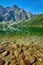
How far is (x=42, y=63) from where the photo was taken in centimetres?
2230

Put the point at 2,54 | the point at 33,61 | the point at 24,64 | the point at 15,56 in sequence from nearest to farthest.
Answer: the point at 24,64
the point at 33,61
the point at 15,56
the point at 2,54

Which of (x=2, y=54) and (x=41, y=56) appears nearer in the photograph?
(x=41, y=56)

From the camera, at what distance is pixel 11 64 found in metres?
22.7

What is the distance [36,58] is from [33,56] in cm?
64

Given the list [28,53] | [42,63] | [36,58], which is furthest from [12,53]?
[42,63]

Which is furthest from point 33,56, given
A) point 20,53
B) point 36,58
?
point 20,53

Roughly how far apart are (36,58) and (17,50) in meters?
4.80

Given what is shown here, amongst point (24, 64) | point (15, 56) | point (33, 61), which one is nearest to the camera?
point (24, 64)

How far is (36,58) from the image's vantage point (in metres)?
24.9

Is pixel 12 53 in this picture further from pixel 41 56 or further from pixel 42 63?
pixel 42 63

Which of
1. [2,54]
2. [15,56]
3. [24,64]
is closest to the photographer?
[24,64]

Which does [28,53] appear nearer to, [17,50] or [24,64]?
[17,50]

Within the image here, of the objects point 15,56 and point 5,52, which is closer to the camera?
point 15,56

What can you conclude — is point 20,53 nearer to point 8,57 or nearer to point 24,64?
point 8,57
